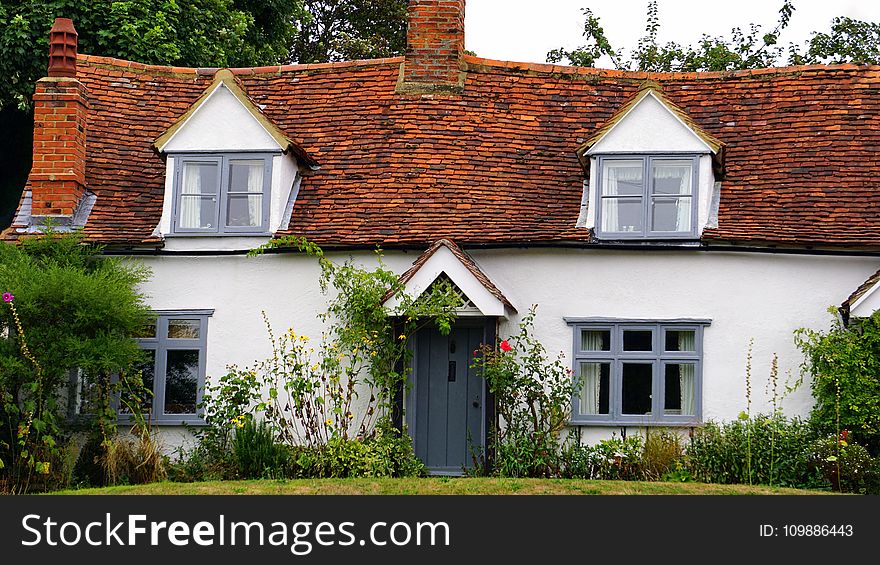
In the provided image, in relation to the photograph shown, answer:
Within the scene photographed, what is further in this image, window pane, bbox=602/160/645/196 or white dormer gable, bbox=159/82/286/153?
white dormer gable, bbox=159/82/286/153

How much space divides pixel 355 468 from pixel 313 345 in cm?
250

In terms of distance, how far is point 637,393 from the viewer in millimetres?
18688

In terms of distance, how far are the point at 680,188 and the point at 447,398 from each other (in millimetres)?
4575

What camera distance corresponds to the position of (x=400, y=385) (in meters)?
18.6

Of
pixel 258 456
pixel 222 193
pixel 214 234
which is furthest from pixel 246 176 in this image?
pixel 258 456

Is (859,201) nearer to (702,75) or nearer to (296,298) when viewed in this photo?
(702,75)

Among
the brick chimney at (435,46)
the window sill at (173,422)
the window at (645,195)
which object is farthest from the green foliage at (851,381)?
the window sill at (173,422)

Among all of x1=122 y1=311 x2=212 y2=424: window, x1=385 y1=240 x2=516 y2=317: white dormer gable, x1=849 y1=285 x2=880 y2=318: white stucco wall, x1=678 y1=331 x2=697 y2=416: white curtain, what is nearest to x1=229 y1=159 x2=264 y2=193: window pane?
x1=122 y1=311 x2=212 y2=424: window

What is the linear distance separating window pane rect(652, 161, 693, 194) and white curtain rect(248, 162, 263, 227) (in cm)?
587

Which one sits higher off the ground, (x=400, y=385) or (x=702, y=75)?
(x=702, y=75)

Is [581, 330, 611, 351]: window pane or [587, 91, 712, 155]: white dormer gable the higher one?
[587, 91, 712, 155]: white dormer gable

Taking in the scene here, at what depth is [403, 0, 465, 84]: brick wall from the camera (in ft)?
71.3

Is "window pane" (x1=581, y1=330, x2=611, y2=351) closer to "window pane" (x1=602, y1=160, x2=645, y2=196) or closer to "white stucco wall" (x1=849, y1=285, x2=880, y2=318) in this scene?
"window pane" (x1=602, y1=160, x2=645, y2=196)
